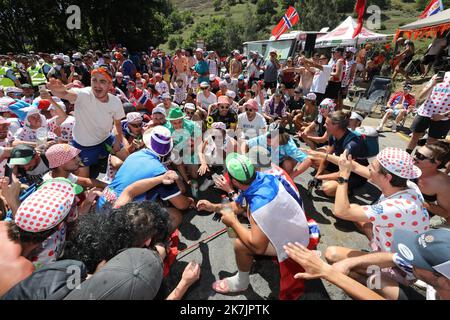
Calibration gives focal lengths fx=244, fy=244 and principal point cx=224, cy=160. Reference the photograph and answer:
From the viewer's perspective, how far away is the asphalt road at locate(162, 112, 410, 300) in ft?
8.77

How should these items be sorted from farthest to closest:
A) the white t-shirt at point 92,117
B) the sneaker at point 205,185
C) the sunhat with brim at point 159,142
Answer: the sneaker at point 205,185 < the white t-shirt at point 92,117 < the sunhat with brim at point 159,142

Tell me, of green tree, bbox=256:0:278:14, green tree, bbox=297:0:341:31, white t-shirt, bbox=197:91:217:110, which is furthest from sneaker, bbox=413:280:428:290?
green tree, bbox=256:0:278:14

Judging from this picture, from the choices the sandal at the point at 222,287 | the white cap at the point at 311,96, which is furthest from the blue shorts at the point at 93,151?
the white cap at the point at 311,96

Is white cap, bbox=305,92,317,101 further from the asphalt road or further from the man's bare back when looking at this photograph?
the man's bare back

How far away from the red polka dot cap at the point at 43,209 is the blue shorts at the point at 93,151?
2.43m

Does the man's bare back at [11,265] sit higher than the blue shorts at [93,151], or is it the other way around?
the man's bare back at [11,265]

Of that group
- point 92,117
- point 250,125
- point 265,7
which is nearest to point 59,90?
point 92,117

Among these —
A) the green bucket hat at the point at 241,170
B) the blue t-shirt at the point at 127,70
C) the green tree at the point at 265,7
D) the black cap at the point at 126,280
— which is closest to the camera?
the black cap at the point at 126,280

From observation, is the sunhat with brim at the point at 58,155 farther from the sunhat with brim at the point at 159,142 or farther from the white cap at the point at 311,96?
the white cap at the point at 311,96

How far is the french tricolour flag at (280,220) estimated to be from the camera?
218cm

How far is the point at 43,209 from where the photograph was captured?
164cm

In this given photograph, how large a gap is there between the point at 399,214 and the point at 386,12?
72929mm

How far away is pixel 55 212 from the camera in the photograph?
5.47 ft

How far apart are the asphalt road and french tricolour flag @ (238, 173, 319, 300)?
412mm
